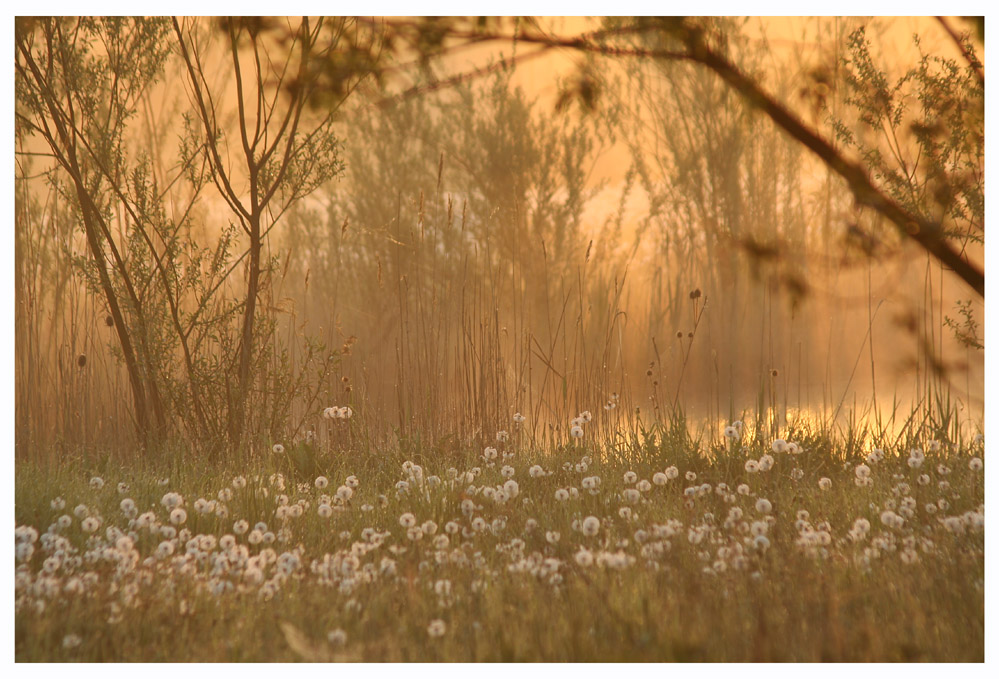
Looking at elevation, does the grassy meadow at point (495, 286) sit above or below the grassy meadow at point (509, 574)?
above

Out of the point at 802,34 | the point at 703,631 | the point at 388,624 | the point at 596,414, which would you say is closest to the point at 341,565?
the point at 388,624

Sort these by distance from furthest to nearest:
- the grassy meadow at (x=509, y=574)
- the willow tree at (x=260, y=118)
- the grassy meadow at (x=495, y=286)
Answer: the willow tree at (x=260, y=118) < the grassy meadow at (x=495, y=286) < the grassy meadow at (x=509, y=574)

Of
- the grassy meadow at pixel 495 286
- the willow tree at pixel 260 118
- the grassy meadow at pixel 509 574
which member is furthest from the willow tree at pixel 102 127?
the grassy meadow at pixel 509 574

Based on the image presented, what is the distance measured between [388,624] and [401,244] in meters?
1.71

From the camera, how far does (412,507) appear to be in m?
2.13

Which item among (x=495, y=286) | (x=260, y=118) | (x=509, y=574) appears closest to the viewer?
(x=509, y=574)

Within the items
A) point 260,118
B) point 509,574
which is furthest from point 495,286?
point 509,574

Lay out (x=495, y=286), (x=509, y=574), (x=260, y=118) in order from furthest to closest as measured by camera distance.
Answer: (x=495, y=286)
(x=260, y=118)
(x=509, y=574)

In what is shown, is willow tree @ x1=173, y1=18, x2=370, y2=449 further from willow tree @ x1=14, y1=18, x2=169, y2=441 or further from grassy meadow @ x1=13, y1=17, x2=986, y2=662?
willow tree @ x1=14, y1=18, x2=169, y2=441

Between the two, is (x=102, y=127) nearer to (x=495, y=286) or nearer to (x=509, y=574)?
(x=495, y=286)

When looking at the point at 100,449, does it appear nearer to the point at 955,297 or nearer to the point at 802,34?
the point at 802,34

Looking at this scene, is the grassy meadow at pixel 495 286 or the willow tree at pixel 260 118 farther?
the willow tree at pixel 260 118

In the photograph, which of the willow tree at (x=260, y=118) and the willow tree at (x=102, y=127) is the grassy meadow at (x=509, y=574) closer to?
the willow tree at (x=102, y=127)
